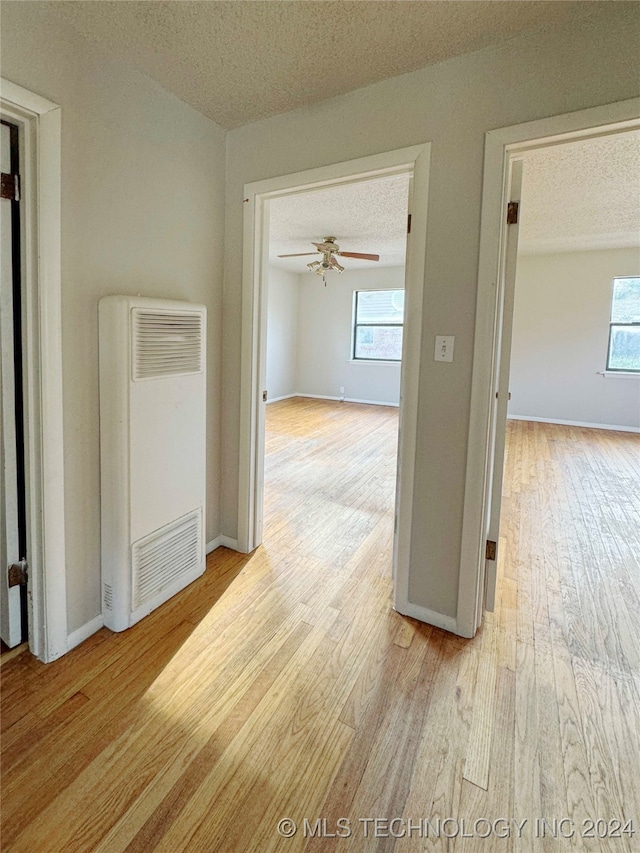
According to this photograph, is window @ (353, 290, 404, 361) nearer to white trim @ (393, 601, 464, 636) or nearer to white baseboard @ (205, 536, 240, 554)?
white baseboard @ (205, 536, 240, 554)

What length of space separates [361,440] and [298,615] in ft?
11.7

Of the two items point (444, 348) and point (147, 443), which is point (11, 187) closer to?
point (147, 443)

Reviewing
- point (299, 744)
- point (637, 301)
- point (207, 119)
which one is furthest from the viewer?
point (637, 301)

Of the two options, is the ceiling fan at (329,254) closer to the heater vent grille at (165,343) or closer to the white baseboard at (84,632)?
the heater vent grille at (165,343)

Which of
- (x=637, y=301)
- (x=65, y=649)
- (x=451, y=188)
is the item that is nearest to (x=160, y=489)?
(x=65, y=649)

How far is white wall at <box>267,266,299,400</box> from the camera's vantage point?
25.6 ft

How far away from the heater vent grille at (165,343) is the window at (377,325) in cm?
621

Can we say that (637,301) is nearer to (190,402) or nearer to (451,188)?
(451,188)

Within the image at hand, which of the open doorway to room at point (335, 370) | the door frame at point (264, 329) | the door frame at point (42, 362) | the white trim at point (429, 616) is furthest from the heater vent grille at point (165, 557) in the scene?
the white trim at point (429, 616)

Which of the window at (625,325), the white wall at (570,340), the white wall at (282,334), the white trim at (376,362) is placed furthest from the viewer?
the white trim at (376,362)

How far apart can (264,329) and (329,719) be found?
1.88 metres

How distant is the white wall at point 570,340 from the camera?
6078 millimetres

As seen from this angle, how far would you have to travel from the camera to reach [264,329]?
2416 millimetres

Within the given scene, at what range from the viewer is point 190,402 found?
203cm
